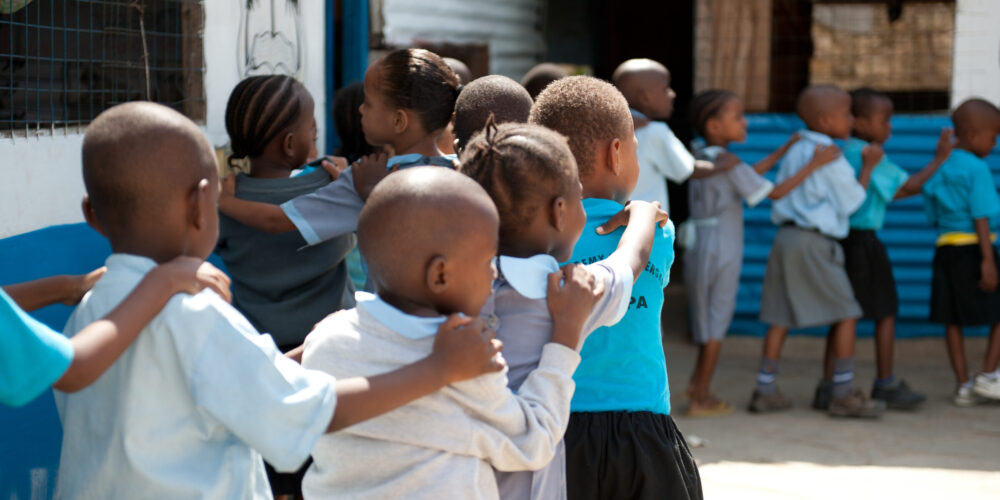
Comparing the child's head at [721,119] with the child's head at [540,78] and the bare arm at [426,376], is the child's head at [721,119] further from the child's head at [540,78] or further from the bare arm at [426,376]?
the bare arm at [426,376]

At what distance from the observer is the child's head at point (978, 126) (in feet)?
18.3

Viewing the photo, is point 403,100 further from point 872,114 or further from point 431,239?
point 872,114

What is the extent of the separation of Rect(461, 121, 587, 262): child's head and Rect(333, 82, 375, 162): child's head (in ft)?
5.97

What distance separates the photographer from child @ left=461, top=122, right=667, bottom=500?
182 centimetres

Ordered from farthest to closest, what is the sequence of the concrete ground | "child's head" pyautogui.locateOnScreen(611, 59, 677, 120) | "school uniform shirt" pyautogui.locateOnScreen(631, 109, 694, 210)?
"child's head" pyautogui.locateOnScreen(611, 59, 677, 120)
"school uniform shirt" pyautogui.locateOnScreen(631, 109, 694, 210)
the concrete ground

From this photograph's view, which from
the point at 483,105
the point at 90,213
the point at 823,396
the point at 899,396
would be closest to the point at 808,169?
the point at 823,396

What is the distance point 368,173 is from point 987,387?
4.16 m

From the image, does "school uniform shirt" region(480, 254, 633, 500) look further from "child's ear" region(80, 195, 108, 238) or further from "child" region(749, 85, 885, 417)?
"child" region(749, 85, 885, 417)

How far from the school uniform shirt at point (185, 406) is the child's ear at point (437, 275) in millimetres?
206

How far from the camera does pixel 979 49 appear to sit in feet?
21.0

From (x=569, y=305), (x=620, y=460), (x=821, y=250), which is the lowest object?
(x=821, y=250)

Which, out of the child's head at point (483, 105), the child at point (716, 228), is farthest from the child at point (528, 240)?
the child at point (716, 228)

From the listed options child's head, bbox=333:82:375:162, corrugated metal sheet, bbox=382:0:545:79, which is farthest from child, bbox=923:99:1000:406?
child's head, bbox=333:82:375:162

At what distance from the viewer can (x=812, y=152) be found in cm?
541
